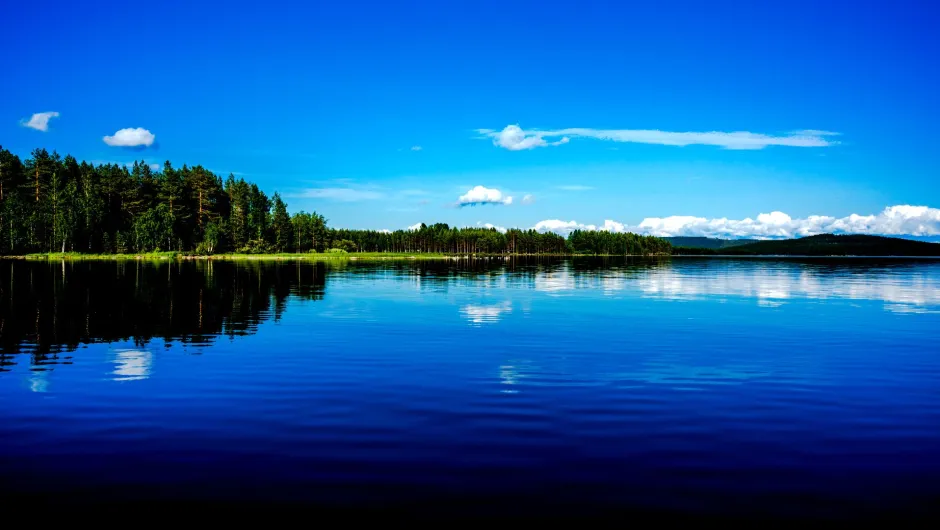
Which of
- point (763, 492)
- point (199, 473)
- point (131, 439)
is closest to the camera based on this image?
point (763, 492)

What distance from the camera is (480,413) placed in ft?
51.0

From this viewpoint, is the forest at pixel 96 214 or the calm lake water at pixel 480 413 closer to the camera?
the calm lake water at pixel 480 413

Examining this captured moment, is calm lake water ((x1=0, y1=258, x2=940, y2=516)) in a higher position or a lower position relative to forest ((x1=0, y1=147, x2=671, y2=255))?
lower

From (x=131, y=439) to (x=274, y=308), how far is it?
3089 centimetres

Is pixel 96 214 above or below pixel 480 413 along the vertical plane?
above

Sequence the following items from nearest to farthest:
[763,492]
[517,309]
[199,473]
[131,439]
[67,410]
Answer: [763,492]
[199,473]
[131,439]
[67,410]
[517,309]

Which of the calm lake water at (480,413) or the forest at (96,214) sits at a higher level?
the forest at (96,214)

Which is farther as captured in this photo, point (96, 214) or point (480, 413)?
point (96, 214)

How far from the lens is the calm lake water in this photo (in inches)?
416

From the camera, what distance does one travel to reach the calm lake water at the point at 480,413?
34.7ft

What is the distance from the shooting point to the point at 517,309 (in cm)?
4288

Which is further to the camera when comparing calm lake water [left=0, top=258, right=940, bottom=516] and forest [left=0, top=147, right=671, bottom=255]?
forest [left=0, top=147, right=671, bottom=255]

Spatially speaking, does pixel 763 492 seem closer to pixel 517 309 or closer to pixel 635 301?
pixel 517 309

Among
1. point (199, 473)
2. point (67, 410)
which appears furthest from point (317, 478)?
point (67, 410)
